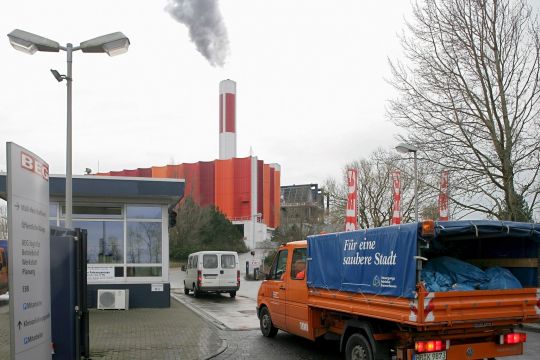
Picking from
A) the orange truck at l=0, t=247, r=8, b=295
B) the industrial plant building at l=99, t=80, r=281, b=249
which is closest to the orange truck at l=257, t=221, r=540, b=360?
the orange truck at l=0, t=247, r=8, b=295

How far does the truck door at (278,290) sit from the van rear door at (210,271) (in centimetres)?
1235

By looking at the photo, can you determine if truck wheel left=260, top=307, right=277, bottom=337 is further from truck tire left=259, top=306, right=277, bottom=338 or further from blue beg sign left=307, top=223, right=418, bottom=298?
blue beg sign left=307, top=223, right=418, bottom=298

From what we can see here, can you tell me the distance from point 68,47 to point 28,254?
7.00 m

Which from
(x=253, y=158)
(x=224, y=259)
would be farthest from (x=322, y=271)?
(x=253, y=158)

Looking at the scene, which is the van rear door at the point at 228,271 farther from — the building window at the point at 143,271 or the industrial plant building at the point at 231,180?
the industrial plant building at the point at 231,180

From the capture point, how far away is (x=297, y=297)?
32.6 feet

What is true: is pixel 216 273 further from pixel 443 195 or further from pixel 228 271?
pixel 443 195

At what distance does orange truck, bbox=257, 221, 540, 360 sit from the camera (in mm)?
6660

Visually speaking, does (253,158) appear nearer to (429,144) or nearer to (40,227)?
(429,144)

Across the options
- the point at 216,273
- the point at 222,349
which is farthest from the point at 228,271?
the point at 222,349

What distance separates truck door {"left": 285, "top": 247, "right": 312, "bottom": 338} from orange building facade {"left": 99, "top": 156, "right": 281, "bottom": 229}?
61549mm

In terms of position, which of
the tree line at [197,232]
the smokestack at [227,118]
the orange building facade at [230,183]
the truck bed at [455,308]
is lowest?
the tree line at [197,232]

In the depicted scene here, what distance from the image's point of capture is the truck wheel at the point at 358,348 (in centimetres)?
746

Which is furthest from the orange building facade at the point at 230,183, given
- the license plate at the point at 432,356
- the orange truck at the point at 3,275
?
the license plate at the point at 432,356
